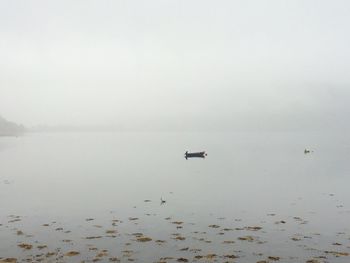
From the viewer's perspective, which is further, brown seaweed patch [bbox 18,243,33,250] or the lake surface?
brown seaweed patch [bbox 18,243,33,250]

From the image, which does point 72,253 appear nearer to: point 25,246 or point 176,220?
point 25,246

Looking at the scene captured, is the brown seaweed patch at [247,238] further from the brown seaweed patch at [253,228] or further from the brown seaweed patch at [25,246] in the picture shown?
the brown seaweed patch at [25,246]

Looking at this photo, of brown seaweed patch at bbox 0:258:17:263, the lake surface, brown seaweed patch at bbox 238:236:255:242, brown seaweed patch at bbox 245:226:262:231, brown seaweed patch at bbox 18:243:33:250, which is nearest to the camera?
brown seaweed patch at bbox 0:258:17:263

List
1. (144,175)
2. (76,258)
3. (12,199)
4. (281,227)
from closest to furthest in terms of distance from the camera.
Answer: (76,258) → (281,227) → (12,199) → (144,175)

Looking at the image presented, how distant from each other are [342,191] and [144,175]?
151 feet

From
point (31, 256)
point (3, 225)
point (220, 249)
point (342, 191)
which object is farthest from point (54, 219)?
point (342, 191)

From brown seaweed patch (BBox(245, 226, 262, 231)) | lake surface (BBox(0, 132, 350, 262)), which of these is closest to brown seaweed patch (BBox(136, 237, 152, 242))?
lake surface (BBox(0, 132, 350, 262))

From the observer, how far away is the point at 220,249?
32.5 m

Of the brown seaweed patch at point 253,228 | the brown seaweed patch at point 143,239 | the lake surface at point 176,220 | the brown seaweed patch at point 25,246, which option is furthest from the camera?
the brown seaweed patch at point 253,228

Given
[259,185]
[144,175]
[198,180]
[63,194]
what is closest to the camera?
[63,194]

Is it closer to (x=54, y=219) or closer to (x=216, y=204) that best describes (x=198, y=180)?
(x=216, y=204)

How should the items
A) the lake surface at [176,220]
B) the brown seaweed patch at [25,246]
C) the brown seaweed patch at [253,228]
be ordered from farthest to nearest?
the brown seaweed patch at [253,228] < the brown seaweed patch at [25,246] < the lake surface at [176,220]

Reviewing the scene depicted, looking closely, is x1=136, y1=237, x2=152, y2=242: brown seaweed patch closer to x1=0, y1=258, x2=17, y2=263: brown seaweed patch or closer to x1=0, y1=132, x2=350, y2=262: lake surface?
x1=0, y1=132, x2=350, y2=262: lake surface

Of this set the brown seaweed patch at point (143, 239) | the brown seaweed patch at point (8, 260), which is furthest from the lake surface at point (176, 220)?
the brown seaweed patch at point (8, 260)
